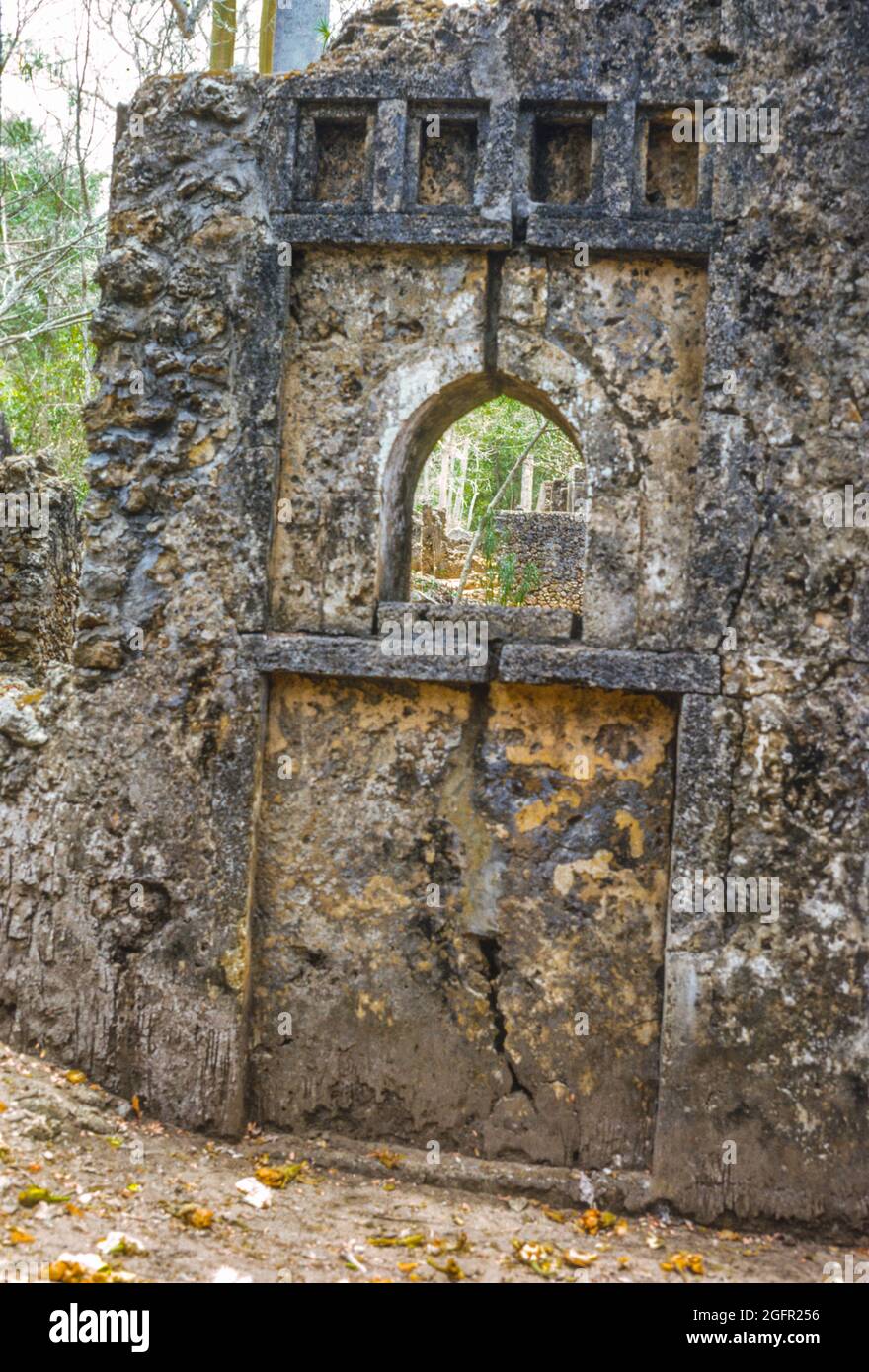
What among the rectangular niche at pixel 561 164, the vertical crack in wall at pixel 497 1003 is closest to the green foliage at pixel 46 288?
the rectangular niche at pixel 561 164

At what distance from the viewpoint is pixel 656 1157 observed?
139 inches

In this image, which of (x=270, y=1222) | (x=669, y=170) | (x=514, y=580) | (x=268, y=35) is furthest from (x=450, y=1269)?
(x=514, y=580)

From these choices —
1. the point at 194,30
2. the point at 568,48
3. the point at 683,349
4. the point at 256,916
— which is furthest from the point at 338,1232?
the point at 194,30

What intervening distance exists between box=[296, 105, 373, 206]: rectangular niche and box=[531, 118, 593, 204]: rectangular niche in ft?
1.95

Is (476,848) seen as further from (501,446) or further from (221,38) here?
(501,446)

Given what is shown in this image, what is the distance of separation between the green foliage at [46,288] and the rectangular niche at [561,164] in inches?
305

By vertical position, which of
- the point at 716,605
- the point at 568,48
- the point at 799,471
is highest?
the point at 568,48

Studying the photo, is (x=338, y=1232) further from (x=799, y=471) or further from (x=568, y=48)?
(x=568, y=48)

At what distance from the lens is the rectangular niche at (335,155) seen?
12.4 ft

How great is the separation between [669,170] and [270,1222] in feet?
12.1

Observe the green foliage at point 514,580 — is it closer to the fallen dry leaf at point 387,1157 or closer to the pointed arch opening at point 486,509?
the pointed arch opening at point 486,509

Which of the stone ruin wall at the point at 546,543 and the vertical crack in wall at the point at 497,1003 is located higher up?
the stone ruin wall at the point at 546,543

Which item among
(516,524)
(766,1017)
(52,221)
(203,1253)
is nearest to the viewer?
(203,1253)

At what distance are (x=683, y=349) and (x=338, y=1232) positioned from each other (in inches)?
120
